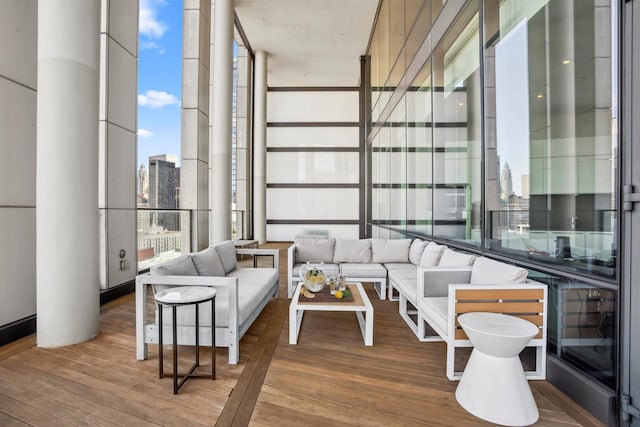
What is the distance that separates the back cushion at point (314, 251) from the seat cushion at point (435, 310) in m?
1.82

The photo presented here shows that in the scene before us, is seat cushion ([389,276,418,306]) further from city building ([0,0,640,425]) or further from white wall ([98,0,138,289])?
white wall ([98,0,138,289])

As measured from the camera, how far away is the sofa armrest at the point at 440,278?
9.29 feet

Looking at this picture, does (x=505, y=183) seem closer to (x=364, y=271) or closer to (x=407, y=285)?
(x=407, y=285)

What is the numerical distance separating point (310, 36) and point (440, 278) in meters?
8.05

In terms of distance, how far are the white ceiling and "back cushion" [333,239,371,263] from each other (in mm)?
6010

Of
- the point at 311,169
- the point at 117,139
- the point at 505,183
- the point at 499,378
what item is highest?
the point at 311,169

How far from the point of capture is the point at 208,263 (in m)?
3.10

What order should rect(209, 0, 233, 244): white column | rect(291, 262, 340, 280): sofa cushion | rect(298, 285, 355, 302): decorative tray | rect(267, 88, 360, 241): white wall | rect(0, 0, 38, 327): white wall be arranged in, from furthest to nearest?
1. rect(267, 88, 360, 241): white wall
2. rect(209, 0, 233, 244): white column
3. rect(291, 262, 340, 280): sofa cushion
4. rect(298, 285, 355, 302): decorative tray
5. rect(0, 0, 38, 327): white wall

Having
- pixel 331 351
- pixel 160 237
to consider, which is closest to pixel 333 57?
pixel 160 237

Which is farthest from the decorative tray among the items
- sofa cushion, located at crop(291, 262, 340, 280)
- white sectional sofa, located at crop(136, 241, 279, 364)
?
sofa cushion, located at crop(291, 262, 340, 280)

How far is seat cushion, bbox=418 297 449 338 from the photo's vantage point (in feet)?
7.71

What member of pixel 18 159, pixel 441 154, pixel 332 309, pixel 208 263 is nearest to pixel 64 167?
pixel 18 159

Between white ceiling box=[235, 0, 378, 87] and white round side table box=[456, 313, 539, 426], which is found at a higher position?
white ceiling box=[235, 0, 378, 87]

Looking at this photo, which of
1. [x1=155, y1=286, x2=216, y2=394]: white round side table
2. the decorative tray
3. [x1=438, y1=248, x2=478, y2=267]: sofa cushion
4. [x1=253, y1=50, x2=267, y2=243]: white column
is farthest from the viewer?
[x1=253, y1=50, x2=267, y2=243]: white column
